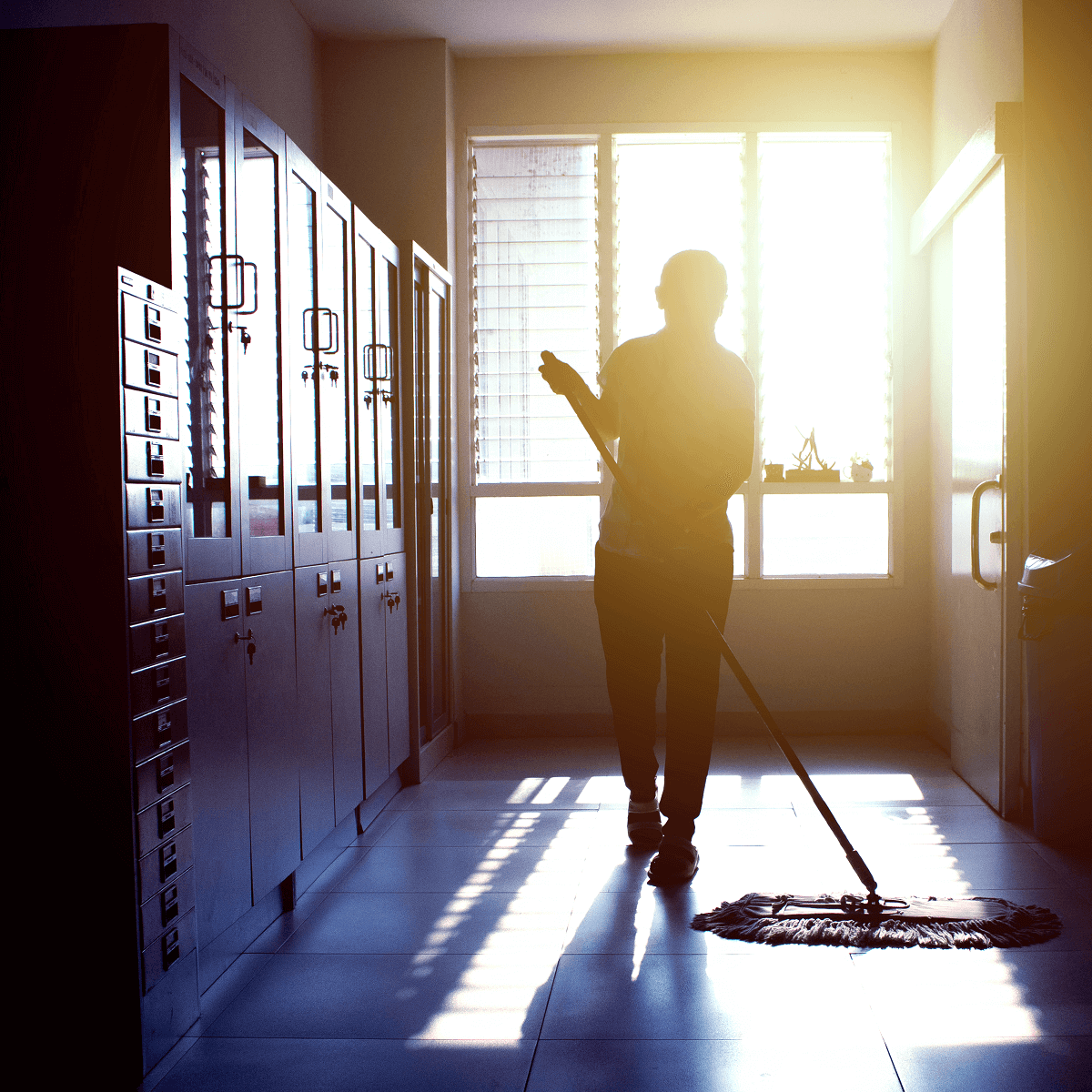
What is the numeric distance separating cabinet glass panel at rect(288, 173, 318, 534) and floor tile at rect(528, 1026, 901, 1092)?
4.77ft

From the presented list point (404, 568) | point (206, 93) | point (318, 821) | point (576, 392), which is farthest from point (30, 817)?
point (404, 568)

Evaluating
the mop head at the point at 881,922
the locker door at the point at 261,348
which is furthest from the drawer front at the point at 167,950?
the mop head at the point at 881,922

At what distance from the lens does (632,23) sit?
436 centimetres

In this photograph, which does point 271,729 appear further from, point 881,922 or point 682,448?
point 881,922

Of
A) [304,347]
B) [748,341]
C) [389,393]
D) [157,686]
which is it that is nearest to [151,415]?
[157,686]

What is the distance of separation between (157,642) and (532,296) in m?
3.40

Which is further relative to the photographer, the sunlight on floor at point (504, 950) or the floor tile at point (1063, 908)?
the floor tile at point (1063, 908)

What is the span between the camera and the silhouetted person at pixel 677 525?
2699 millimetres

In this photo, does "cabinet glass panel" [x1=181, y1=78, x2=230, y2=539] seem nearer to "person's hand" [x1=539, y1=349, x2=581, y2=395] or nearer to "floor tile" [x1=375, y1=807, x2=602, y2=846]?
"person's hand" [x1=539, y1=349, x2=581, y2=395]

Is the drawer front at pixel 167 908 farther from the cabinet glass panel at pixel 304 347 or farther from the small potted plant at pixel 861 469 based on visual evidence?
→ the small potted plant at pixel 861 469

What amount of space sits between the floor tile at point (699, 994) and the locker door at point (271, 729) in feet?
2.33

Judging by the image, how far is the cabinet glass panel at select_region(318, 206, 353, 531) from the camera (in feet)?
9.34

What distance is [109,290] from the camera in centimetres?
161

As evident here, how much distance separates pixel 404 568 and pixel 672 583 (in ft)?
4.63
